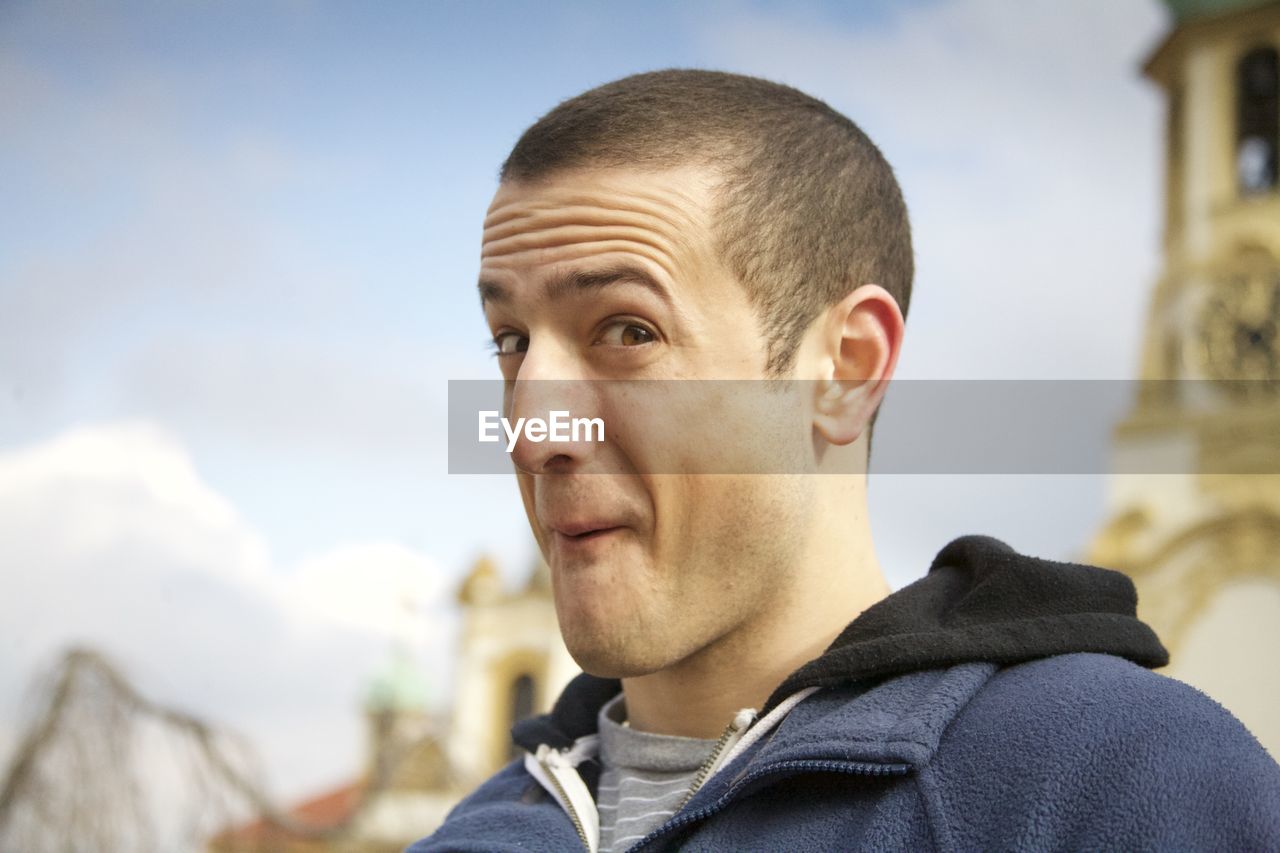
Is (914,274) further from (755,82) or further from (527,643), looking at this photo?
(527,643)

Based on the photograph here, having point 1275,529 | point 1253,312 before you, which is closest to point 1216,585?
point 1275,529

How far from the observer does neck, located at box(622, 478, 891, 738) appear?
1710 millimetres

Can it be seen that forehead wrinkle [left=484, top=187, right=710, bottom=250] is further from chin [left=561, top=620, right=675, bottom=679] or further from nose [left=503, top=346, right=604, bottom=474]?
chin [left=561, top=620, right=675, bottom=679]

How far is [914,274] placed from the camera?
1950 millimetres

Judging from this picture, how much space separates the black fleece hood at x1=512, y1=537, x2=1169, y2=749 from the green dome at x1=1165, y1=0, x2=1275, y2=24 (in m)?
18.8

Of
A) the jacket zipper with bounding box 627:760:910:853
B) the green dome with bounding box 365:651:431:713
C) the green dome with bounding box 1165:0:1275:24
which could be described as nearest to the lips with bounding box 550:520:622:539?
the jacket zipper with bounding box 627:760:910:853

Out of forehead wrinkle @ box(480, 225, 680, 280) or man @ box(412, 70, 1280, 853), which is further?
forehead wrinkle @ box(480, 225, 680, 280)

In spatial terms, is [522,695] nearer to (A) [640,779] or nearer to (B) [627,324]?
(A) [640,779]

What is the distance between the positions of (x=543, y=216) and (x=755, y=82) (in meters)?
0.33

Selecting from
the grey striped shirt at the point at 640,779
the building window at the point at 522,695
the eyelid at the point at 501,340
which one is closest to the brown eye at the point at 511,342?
the eyelid at the point at 501,340

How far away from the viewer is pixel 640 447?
5.39 ft

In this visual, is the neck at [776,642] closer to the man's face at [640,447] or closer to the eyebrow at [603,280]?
the man's face at [640,447]

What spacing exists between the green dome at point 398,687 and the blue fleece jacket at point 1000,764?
825 inches

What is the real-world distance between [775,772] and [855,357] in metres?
0.52
